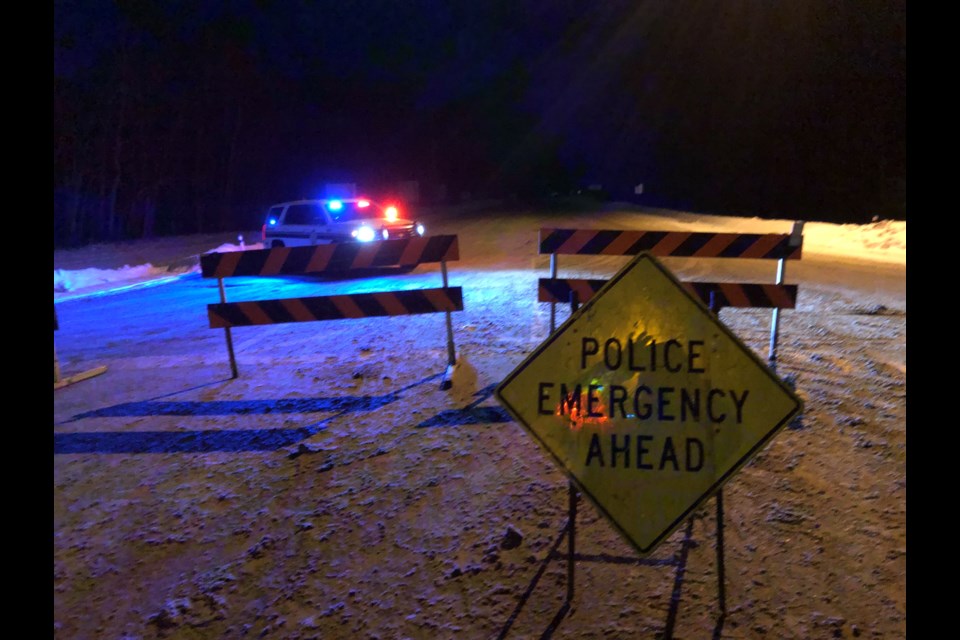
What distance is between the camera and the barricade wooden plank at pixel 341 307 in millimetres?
6547

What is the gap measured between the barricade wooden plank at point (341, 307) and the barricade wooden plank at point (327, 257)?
0.33 m

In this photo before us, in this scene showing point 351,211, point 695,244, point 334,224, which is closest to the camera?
point 695,244

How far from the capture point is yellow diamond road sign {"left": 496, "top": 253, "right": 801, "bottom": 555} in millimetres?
3154

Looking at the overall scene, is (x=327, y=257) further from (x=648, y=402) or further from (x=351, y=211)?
(x=351, y=211)

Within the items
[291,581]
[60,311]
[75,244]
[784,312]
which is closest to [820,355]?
[784,312]

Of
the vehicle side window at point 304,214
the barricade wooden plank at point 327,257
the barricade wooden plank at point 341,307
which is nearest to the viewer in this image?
the barricade wooden plank at point 341,307

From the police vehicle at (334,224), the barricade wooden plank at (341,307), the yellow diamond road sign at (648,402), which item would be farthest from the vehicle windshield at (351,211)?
the yellow diamond road sign at (648,402)

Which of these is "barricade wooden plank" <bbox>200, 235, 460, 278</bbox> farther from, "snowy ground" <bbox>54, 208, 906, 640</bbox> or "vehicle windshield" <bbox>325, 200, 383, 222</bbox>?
"vehicle windshield" <bbox>325, 200, 383, 222</bbox>

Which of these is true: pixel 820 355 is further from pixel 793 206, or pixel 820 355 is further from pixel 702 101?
pixel 702 101

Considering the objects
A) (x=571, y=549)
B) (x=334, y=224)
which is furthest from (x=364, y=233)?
(x=571, y=549)

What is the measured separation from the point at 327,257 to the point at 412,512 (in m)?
3.22

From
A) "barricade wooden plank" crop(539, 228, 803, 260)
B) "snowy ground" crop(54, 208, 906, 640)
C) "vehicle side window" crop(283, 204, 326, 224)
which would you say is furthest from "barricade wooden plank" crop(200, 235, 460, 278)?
"vehicle side window" crop(283, 204, 326, 224)

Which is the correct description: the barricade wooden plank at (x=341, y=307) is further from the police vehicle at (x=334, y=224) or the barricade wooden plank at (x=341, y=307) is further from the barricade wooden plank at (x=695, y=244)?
the police vehicle at (x=334, y=224)

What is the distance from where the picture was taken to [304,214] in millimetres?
16844
